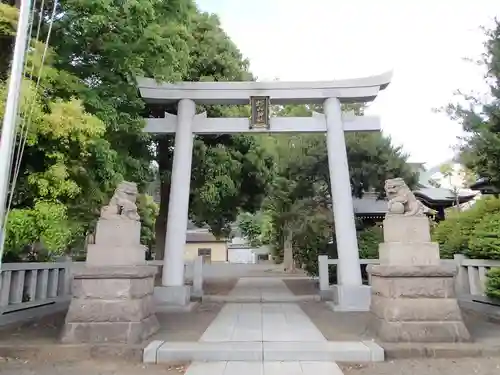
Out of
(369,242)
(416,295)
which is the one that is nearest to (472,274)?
(369,242)

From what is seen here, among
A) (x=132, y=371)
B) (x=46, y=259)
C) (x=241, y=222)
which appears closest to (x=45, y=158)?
(x=132, y=371)

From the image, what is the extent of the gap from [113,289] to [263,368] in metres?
2.47

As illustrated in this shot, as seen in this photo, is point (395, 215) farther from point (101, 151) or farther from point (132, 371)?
point (101, 151)

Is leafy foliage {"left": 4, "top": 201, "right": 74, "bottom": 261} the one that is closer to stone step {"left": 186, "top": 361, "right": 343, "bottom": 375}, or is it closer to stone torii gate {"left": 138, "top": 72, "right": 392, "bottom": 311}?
stone step {"left": 186, "top": 361, "right": 343, "bottom": 375}

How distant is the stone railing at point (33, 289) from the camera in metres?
7.10

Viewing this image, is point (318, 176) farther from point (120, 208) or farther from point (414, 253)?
point (120, 208)

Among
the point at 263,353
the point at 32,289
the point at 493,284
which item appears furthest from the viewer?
the point at 32,289

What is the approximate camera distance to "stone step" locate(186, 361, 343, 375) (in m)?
4.47

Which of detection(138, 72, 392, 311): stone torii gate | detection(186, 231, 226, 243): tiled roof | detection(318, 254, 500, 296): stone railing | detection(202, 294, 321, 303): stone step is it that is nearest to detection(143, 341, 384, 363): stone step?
detection(318, 254, 500, 296): stone railing

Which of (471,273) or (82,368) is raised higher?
(471,273)

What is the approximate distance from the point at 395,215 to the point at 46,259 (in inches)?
307

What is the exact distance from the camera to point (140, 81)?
9.76 metres

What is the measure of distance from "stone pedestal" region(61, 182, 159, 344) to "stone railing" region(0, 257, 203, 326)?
2.27m

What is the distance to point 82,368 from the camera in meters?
4.70
